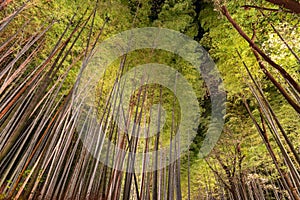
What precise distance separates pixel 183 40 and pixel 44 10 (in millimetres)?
2756

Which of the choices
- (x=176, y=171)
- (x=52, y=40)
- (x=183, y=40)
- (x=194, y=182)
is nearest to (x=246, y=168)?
(x=194, y=182)

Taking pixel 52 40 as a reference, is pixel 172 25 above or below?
above

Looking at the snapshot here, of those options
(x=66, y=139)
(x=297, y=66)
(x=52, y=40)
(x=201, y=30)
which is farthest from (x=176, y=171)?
(x=201, y=30)

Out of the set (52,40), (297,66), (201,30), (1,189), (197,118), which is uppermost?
(201,30)

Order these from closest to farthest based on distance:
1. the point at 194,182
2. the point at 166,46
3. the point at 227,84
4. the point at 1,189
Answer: the point at 1,189
the point at 227,84
the point at 166,46
the point at 194,182

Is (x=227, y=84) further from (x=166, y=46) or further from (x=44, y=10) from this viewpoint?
(x=44, y=10)

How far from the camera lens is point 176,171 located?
256cm

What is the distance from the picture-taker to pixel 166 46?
4.93m

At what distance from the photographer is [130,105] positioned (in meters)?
3.88

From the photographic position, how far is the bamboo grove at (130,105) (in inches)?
85.3

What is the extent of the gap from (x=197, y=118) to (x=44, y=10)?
394 cm

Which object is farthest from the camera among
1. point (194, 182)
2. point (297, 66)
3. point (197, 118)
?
point (194, 182)

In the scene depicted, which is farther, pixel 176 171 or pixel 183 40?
pixel 183 40

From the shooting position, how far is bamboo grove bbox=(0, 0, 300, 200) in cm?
217
